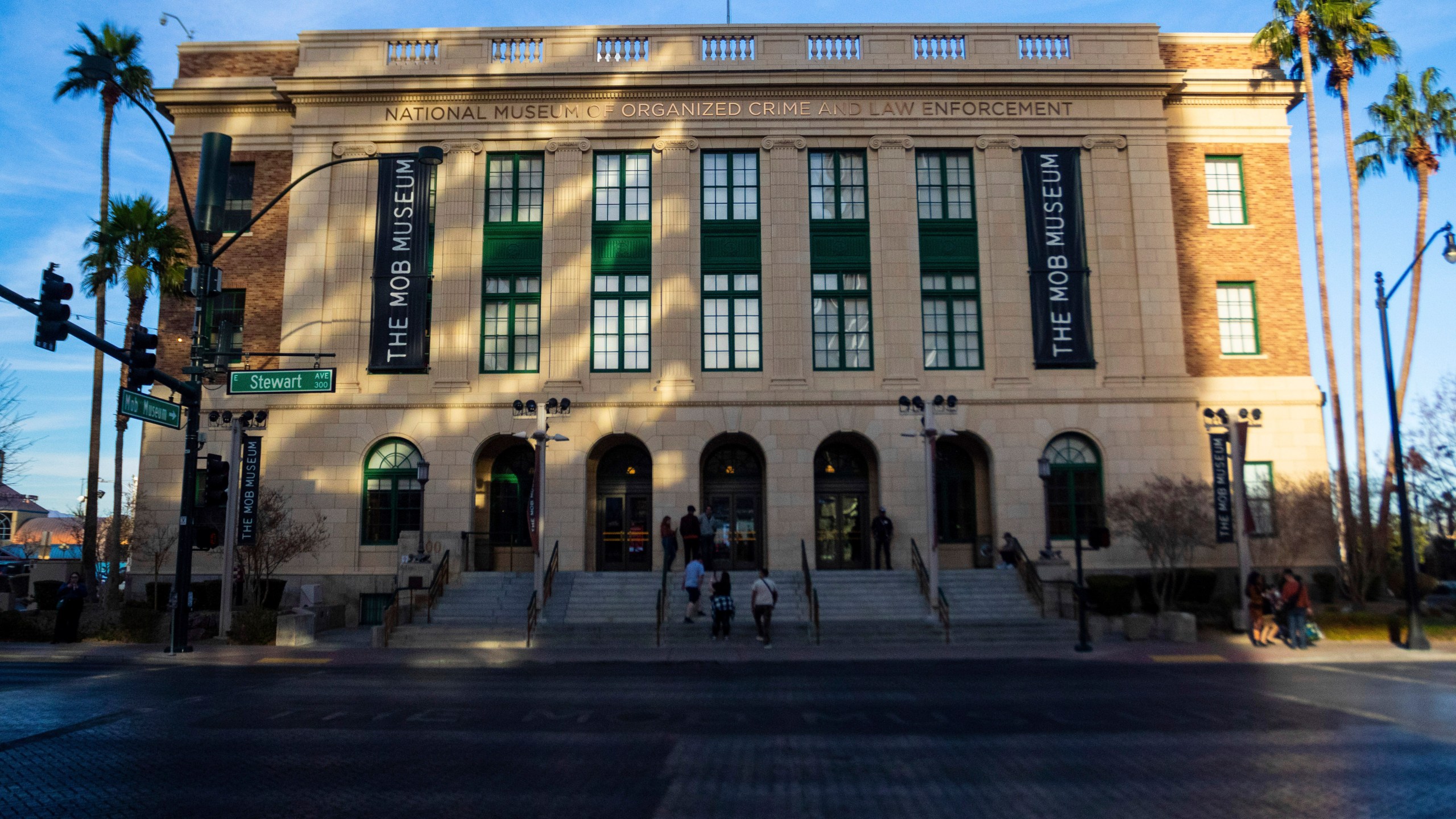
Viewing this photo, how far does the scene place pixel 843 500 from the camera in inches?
1261

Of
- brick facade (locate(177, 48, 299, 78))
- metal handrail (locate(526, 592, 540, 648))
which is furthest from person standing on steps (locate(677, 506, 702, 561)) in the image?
brick facade (locate(177, 48, 299, 78))

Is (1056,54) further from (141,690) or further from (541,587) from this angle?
(141,690)

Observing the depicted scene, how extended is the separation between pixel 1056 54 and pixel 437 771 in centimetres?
3141

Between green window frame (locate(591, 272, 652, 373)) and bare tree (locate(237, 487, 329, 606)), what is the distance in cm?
1021

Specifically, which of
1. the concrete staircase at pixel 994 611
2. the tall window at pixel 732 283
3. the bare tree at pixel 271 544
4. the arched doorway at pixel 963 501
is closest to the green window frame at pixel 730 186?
the tall window at pixel 732 283

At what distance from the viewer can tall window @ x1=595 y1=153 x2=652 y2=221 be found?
32.3 m

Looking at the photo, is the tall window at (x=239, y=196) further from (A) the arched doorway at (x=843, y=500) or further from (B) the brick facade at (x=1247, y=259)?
(B) the brick facade at (x=1247, y=259)

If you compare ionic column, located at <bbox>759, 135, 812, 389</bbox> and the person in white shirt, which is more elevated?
ionic column, located at <bbox>759, 135, 812, 389</bbox>

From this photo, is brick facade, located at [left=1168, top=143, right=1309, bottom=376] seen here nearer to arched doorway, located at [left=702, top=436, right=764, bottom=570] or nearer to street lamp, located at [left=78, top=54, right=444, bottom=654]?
arched doorway, located at [left=702, top=436, right=764, bottom=570]

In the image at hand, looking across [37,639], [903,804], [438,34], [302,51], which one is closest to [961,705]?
[903,804]

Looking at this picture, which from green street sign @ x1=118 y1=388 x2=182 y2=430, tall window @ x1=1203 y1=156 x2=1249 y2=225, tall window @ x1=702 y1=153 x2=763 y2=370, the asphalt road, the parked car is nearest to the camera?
the asphalt road

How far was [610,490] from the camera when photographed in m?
32.1

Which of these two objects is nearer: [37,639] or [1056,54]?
[37,639]

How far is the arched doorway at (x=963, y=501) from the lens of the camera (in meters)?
31.5
